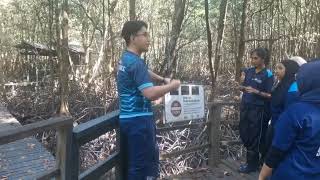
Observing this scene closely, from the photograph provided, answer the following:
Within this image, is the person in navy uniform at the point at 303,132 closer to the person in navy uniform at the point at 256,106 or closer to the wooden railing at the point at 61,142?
the wooden railing at the point at 61,142

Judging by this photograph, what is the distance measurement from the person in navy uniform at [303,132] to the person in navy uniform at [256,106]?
2.18m

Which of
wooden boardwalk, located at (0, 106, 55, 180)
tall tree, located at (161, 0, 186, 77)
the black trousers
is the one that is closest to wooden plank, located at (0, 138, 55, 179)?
wooden boardwalk, located at (0, 106, 55, 180)

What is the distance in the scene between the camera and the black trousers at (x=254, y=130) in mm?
4551

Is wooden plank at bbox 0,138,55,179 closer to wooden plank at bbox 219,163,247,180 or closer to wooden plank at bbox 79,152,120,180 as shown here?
wooden plank at bbox 219,163,247,180

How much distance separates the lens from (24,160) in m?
6.60

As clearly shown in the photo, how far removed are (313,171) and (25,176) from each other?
4.59 meters

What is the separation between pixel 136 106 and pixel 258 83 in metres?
2.06

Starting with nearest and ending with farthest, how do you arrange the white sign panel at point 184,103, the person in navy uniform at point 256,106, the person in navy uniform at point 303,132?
the person in navy uniform at point 303,132 < the white sign panel at point 184,103 < the person in navy uniform at point 256,106

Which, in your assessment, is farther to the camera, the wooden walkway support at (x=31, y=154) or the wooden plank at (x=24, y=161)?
the wooden plank at (x=24, y=161)

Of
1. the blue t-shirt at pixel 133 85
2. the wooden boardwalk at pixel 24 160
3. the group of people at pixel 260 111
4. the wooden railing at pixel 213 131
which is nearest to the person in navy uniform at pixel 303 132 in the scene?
the group of people at pixel 260 111

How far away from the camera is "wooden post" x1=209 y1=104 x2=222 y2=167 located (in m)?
4.86

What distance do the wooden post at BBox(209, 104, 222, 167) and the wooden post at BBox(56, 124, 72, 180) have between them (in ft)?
8.37

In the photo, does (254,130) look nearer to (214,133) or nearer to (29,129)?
(214,133)

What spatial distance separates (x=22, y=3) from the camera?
17906mm
